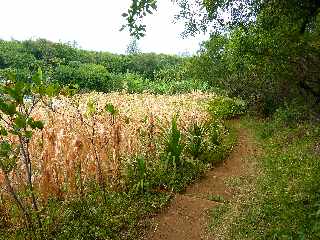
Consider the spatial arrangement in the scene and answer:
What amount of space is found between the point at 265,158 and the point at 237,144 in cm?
244

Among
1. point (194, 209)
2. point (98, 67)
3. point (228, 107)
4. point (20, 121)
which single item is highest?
point (20, 121)

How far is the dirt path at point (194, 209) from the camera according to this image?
578cm

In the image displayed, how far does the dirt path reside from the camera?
227 inches

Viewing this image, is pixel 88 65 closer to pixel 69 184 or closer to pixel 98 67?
pixel 98 67

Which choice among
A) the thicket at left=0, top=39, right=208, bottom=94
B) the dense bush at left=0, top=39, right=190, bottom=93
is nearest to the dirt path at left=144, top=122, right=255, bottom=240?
the thicket at left=0, top=39, right=208, bottom=94

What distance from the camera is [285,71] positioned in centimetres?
1089

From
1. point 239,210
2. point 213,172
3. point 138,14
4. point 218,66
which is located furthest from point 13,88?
point 218,66

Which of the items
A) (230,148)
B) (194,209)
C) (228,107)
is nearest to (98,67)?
(228,107)

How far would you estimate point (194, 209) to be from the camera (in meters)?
6.56

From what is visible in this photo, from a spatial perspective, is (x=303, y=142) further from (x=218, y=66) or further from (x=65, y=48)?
(x=65, y=48)

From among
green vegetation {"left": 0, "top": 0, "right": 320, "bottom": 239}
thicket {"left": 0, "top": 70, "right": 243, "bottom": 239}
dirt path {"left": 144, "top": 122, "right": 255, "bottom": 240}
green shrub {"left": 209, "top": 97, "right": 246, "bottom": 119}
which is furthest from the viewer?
green shrub {"left": 209, "top": 97, "right": 246, "bottom": 119}

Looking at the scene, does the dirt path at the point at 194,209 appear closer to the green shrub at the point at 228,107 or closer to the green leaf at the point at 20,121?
the green leaf at the point at 20,121

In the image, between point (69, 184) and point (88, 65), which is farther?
point (88, 65)

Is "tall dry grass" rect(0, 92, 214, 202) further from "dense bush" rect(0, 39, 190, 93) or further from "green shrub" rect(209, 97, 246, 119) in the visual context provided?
"dense bush" rect(0, 39, 190, 93)
